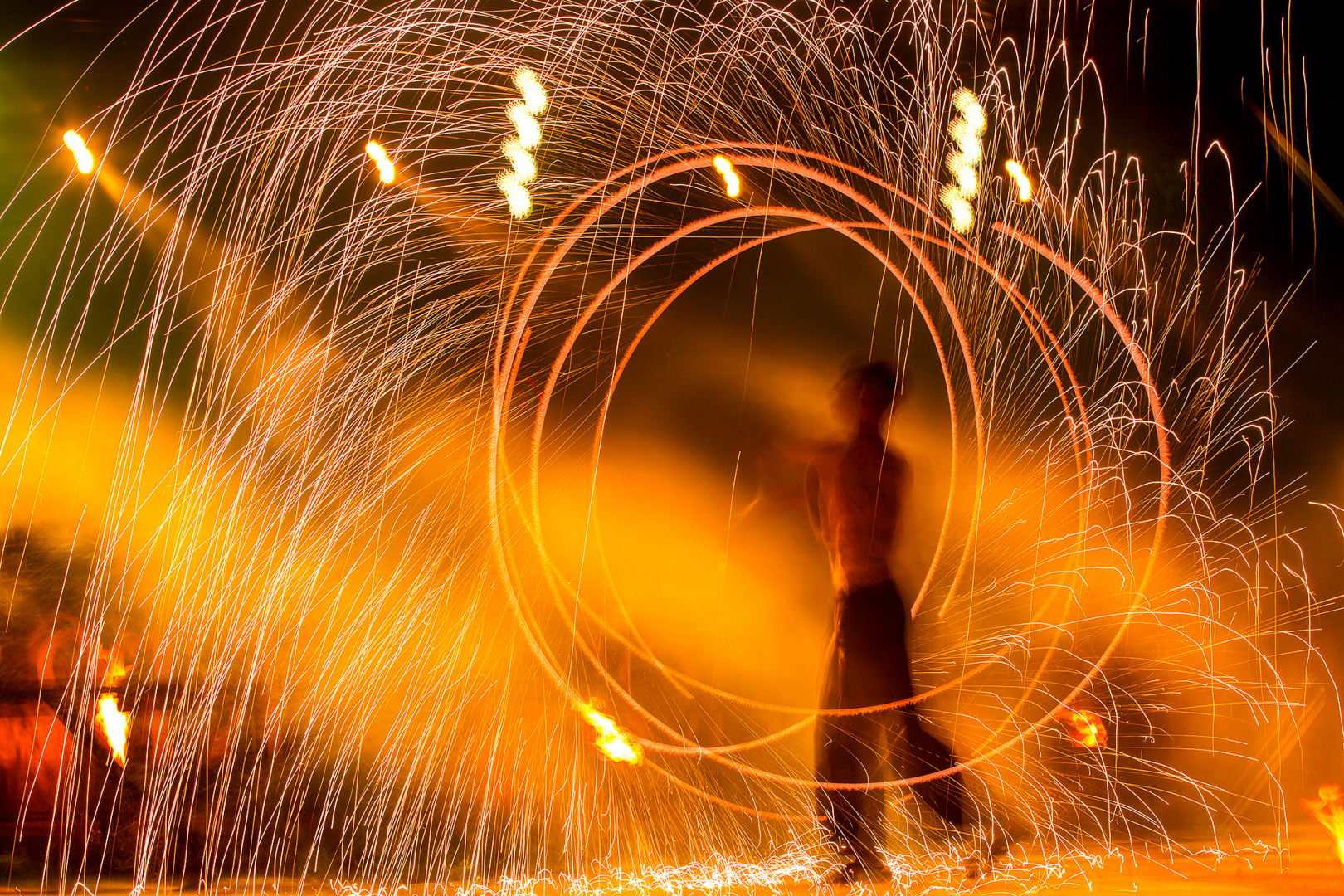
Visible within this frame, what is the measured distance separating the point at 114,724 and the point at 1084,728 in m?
4.03

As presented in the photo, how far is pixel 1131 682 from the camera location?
3.92 m

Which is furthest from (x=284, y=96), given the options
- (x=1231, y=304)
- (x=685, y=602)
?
(x=1231, y=304)

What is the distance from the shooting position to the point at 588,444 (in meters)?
3.93

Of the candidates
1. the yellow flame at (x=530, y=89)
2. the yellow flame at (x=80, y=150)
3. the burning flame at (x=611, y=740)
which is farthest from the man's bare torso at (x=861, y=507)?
the yellow flame at (x=80, y=150)

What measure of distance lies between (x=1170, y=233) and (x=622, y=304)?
255cm

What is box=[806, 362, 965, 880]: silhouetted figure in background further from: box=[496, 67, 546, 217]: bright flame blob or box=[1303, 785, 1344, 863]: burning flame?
box=[496, 67, 546, 217]: bright flame blob

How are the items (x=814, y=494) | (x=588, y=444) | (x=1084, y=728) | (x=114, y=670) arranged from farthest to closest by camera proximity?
1. (x=588, y=444)
2. (x=1084, y=728)
3. (x=114, y=670)
4. (x=814, y=494)

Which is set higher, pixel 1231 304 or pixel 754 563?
pixel 1231 304

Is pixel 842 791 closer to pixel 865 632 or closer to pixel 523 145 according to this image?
pixel 865 632

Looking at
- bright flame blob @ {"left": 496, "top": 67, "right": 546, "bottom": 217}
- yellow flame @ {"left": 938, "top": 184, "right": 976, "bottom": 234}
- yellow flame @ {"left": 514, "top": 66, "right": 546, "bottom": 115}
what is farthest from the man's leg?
yellow flame @ {"left": 514, "top": 66, "right": 546, "bottom": 115}

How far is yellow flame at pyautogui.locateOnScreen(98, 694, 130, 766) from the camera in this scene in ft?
11.3

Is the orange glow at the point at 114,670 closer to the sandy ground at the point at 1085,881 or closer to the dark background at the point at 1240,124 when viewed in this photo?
the sandy ground at the point at 1085,881

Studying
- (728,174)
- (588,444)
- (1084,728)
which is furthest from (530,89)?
(1084,728)

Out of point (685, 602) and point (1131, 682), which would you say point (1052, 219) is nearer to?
point (1131, 682)
